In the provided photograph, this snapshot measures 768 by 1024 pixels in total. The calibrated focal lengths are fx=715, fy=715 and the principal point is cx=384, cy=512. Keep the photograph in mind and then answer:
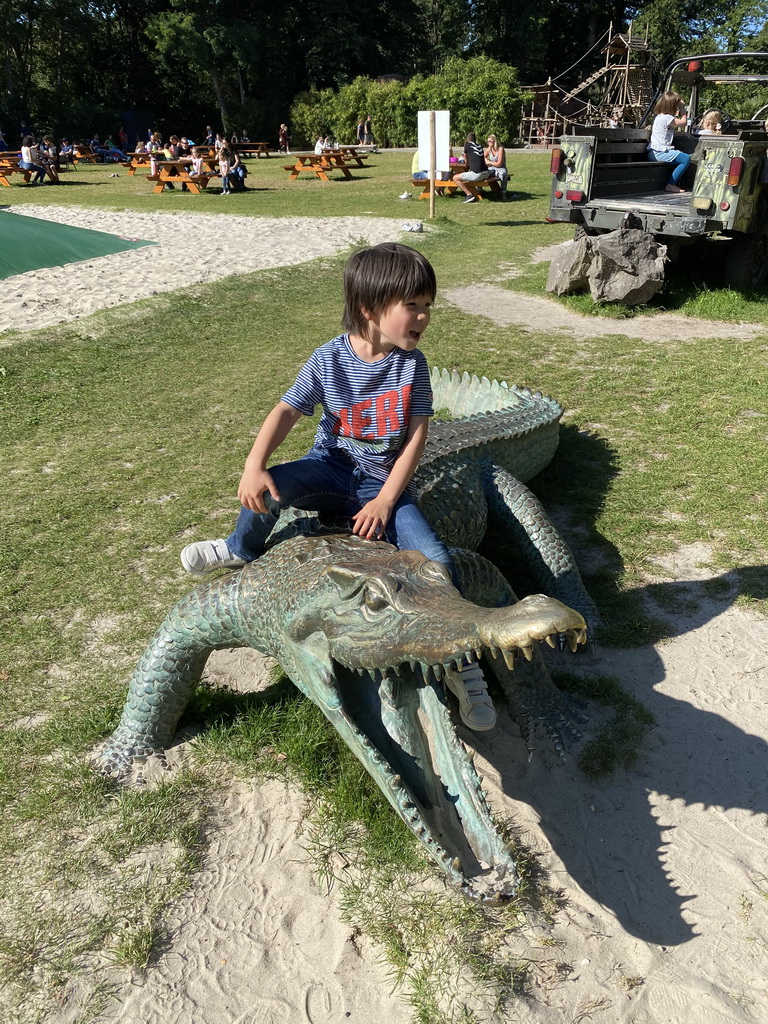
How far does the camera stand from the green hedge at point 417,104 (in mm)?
27094

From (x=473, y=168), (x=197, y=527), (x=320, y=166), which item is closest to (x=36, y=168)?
(x=320, y=166)

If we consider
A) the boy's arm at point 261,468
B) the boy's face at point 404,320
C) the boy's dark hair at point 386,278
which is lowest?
the boy's arm at point 261,468

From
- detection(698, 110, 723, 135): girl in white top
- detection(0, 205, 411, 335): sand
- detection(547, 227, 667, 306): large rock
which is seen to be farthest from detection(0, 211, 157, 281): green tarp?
detection(698, 110, 723, 135): girl in white top

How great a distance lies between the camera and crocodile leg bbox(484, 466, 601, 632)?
341 centimetres

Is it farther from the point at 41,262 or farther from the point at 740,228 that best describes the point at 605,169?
the point at 41,262

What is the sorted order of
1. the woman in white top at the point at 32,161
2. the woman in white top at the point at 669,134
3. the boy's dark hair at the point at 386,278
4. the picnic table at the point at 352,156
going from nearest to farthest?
the boy's dark hair at the point at 386,278, the woman in white top at the point at 669,134, the woman in white top at the point at 32,161, the picnic table at the point at 352,156

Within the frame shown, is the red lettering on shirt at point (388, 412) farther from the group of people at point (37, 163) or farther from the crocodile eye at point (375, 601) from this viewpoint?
the group of people at point (37, 163)

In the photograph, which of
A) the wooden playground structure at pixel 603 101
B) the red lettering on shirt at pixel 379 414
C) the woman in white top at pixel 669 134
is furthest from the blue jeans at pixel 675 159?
the wooden playground structure at pixel 603 101

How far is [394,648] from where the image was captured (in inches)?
72.1

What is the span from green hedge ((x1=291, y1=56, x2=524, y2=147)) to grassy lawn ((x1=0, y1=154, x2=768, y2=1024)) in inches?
838

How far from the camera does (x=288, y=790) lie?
2.54 metres

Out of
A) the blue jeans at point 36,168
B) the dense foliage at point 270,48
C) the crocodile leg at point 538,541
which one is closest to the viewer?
the crocodile leg at point 538,541

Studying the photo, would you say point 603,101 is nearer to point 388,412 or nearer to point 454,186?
point 454,186

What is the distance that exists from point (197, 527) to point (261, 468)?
182 centimetres
